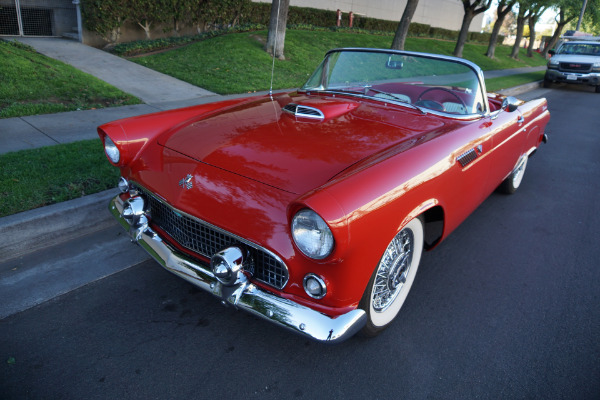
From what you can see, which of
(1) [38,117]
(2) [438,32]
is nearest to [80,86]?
(1) [38,117]

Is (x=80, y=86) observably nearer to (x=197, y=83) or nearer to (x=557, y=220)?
(x=197, y=83)

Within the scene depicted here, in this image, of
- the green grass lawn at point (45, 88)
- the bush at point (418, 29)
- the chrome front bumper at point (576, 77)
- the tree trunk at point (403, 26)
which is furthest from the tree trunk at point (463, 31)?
the green grass lawn at point (45, 88)

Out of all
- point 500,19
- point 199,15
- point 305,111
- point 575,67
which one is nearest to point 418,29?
point 500,19

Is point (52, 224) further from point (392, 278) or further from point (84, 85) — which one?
point (84, 85)

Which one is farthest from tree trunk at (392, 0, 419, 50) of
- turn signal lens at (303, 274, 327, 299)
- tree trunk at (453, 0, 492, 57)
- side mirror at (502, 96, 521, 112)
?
turn signal lens at (303, 274, 327, 299)

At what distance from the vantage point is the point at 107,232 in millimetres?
3531

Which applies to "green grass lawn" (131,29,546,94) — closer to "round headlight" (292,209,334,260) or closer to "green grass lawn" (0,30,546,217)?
"green grass lawn" (0,30,546,217)

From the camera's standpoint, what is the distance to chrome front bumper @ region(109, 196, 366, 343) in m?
1.96

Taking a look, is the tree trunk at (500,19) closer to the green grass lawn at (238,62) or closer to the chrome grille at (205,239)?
the green grass lawn at (238,62)

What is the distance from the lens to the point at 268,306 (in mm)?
2045

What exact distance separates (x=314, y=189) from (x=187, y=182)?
77 cm

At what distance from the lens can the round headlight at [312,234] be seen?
1886mm

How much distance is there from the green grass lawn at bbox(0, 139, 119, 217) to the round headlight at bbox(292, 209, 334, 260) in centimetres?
247

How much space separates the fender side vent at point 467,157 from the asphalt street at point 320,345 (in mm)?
868
